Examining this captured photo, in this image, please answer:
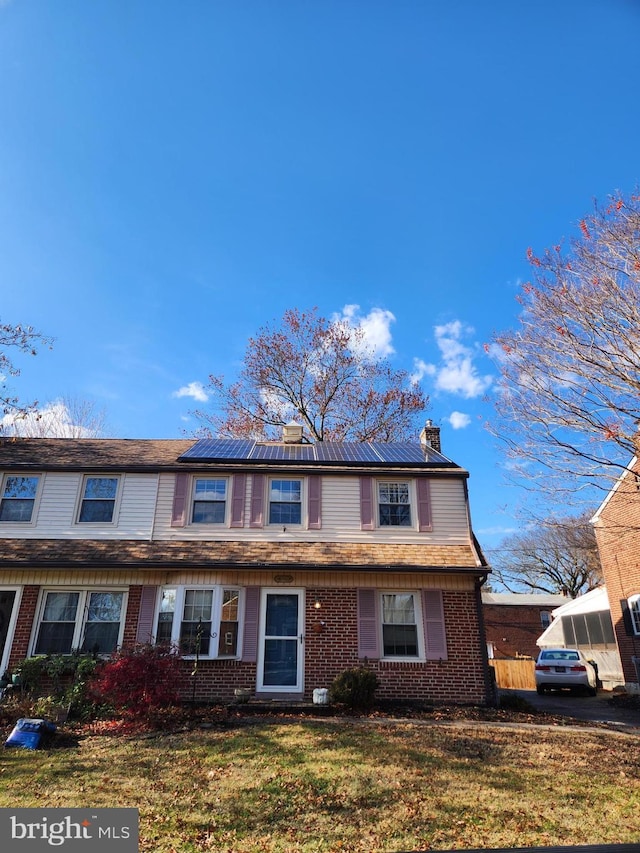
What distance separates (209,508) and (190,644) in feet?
10.7

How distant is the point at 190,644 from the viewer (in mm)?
11891

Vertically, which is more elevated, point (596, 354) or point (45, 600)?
point (596, 354)

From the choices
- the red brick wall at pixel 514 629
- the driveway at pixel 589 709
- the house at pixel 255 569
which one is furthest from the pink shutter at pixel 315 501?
the red brick wall at pixel 514 629

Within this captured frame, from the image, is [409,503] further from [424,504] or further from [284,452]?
[284,452]

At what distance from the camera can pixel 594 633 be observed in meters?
22.7

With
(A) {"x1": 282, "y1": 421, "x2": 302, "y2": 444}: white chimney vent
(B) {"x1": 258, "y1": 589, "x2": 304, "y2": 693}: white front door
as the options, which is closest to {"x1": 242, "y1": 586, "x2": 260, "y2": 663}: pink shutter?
(B) {"x1": 258, "y1": 589, "x2": 304, "y2": 693}: white front door

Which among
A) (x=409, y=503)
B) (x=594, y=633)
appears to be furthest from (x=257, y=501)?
(x=594, y=633)

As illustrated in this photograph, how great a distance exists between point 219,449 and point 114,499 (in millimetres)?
3149

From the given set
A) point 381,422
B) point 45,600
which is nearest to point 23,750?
point 45,600

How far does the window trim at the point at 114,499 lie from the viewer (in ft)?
44.0

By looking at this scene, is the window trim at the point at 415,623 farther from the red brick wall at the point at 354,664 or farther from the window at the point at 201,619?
the window at the point at 201,619

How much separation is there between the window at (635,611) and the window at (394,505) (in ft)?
32.8

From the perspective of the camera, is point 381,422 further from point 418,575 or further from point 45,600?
point 45,600

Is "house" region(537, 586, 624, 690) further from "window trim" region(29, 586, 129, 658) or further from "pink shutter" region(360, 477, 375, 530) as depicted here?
"window trim" region(29, 586, 129, 658)
